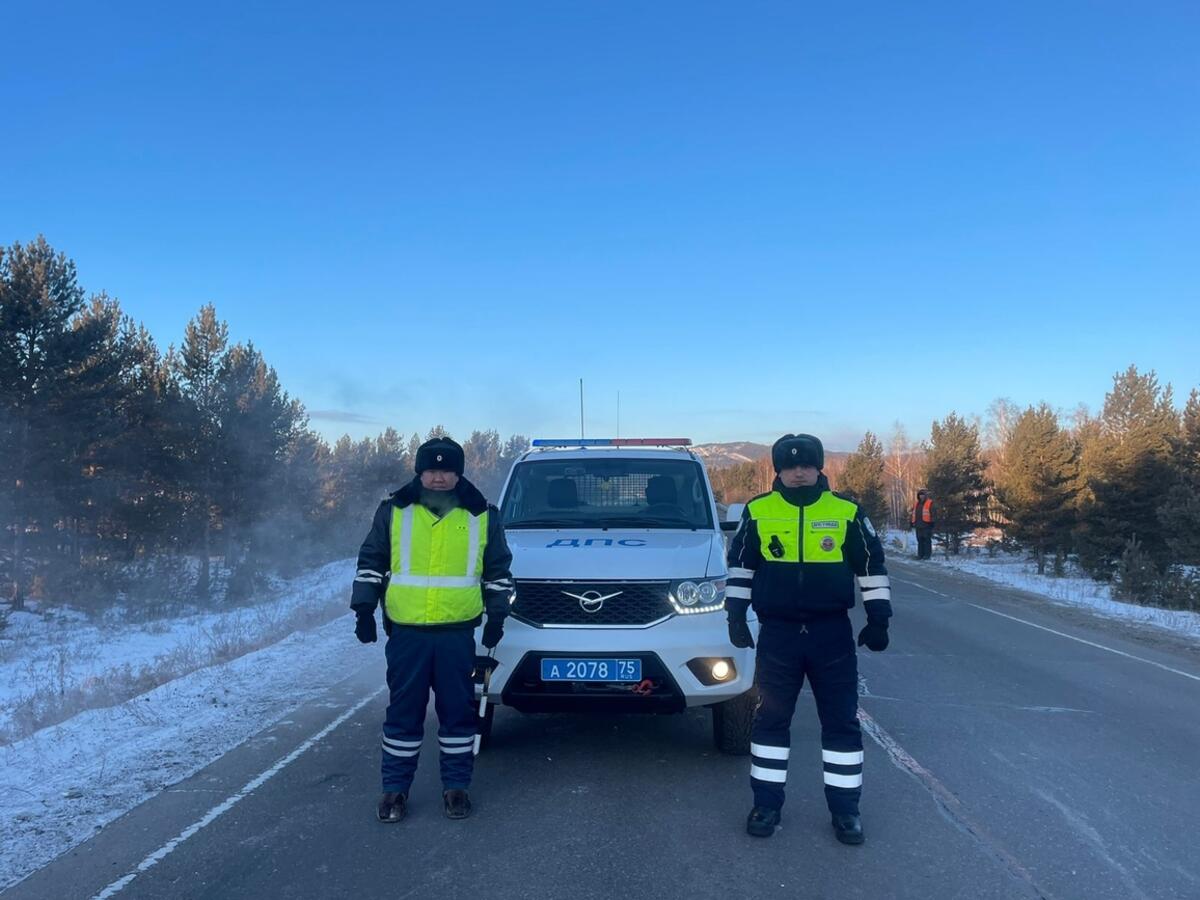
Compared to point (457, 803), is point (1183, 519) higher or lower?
higher

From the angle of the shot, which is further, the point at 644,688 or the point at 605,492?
the point at 605,492

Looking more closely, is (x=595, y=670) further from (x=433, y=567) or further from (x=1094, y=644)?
(x=1094, y=644)

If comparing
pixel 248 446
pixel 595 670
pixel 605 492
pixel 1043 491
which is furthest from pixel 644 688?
pixel 248 446

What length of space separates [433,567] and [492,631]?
0.49 meters

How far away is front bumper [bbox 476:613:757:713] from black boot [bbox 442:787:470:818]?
2.08 feet

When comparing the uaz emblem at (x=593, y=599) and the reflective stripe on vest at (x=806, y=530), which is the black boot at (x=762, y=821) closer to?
the reflective stripe on vest at (x=806, y=530)

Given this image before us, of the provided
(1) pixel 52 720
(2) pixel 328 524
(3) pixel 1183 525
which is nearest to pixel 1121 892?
(1) pixel 52 720

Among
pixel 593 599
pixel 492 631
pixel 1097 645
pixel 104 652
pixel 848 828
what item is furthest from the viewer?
pixel 104 652

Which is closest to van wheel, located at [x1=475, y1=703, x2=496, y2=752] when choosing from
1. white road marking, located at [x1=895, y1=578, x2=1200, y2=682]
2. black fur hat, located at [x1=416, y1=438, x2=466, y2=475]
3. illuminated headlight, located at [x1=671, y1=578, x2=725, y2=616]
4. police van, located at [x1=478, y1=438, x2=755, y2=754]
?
police van, located at [x1=478, y1=438, x2=755, y2=754]

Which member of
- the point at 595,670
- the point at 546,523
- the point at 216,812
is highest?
Result: the point at 546,523

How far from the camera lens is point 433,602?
4.46 metres

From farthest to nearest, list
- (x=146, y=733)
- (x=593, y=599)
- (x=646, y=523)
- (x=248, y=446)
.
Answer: (x=248, y=446) < (x=146, y=733) < (x=646, y=523) < (x=593, y=599)

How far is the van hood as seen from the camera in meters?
5.10

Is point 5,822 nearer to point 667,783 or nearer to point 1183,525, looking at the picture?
point 667,783
